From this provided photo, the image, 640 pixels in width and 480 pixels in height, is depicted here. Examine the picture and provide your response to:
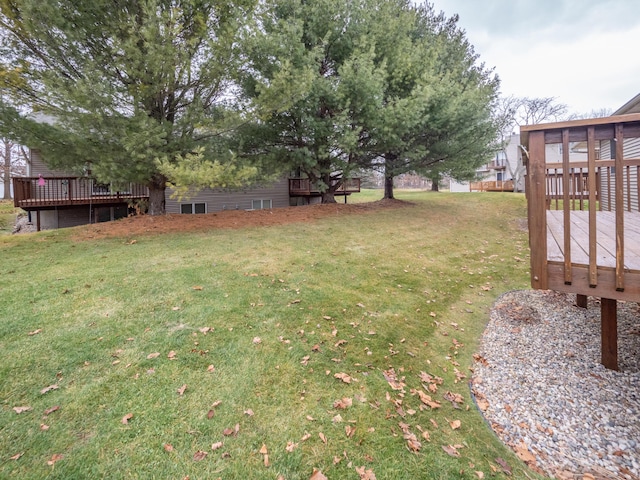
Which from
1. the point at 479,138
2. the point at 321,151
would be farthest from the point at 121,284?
the point at 479,138

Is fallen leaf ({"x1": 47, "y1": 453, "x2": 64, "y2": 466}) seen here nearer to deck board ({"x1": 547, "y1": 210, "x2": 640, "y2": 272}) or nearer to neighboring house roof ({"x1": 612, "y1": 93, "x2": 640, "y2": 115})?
deck board ({"x1": 547, "y1": 210, "x2": 640, "y2": 272})

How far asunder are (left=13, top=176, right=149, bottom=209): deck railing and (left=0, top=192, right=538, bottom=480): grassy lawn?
230 inches

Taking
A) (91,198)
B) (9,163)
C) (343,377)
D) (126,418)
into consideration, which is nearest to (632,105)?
(343,377)

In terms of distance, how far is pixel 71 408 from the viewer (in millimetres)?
2562

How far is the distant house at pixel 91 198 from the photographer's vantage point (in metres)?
11.2

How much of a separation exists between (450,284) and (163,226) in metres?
7.62

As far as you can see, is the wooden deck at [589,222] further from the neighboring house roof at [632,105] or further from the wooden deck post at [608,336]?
the neighboring house roof at [632,105]

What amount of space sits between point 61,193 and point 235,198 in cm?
694

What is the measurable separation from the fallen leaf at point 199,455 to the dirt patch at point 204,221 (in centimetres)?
713

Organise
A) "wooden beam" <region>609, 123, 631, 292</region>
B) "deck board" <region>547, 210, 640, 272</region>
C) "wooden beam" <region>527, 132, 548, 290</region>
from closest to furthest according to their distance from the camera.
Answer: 1. "wooden beam" <region>609, 123, 631, 292</region>
2. "wooden beam" <region>527, 132, 548, 290</region>
3. "deck board" <region>547, 210, 640, 272</region>

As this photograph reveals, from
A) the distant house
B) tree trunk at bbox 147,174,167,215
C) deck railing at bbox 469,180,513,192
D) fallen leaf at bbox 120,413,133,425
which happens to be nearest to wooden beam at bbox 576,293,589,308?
fallen leaf at bbox 120,413,133,425

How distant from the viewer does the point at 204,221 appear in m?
9.88

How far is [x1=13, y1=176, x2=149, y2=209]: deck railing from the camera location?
10.9 meters

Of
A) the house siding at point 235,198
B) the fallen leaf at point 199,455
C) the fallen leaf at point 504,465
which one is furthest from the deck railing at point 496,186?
the fallen leaf at point 199,455
